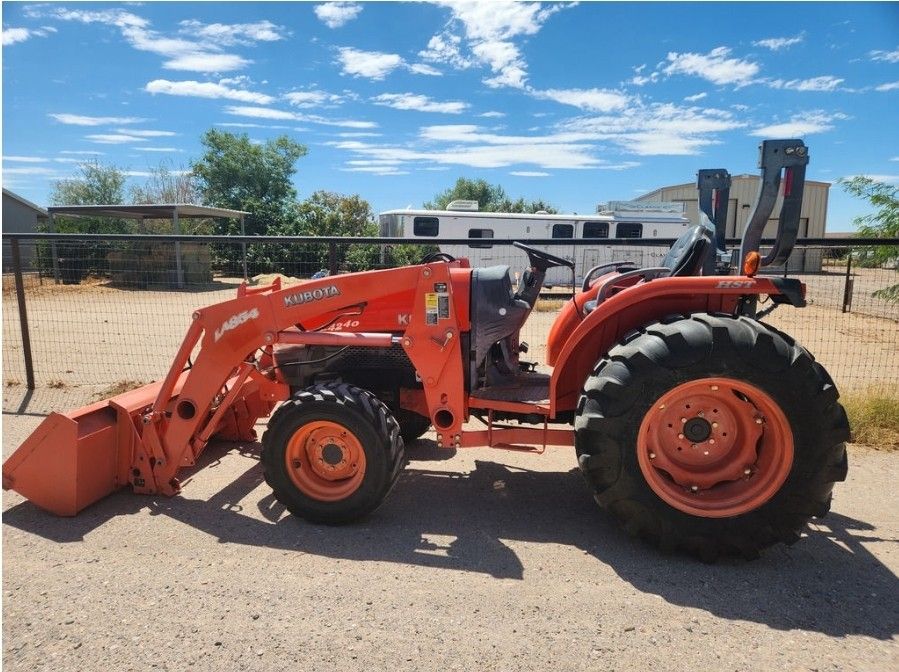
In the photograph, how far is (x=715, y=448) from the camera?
133 inches

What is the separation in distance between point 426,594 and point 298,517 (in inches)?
42.9

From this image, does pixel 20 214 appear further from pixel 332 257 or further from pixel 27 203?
pixel 332 257

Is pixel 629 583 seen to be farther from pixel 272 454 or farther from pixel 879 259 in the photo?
pixel 879 259

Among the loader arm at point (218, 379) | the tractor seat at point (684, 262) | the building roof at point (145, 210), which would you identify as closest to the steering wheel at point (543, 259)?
the tractor seat at point (684, 262)

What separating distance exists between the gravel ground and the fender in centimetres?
88

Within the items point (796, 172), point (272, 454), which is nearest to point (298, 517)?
point (272, 454)

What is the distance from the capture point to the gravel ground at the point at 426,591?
2551 millimetres

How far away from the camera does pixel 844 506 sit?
13.2 feet

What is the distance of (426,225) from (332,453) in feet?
50.9

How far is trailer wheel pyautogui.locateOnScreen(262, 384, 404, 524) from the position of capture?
3.53 meters

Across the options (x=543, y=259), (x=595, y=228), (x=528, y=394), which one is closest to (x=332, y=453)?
(x=528, y=394)

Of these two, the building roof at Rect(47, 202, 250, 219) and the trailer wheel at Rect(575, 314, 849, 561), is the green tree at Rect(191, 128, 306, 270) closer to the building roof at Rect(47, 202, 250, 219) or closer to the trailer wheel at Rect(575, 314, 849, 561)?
the building roof at Rect(47, 202, 250, 219)

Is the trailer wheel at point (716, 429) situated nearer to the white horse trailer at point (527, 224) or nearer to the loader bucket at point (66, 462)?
the loader bucket at point (66, 462)

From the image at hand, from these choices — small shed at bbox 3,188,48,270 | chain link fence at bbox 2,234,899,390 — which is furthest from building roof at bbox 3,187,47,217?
chain link fence at bbox 2,234,899,390
